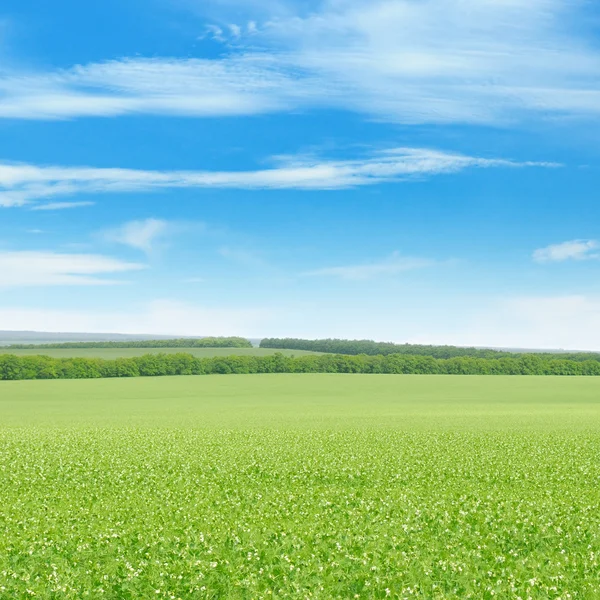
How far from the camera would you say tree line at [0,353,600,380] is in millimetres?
112438

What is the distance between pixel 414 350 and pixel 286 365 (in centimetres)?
3383

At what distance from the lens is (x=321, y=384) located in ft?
332

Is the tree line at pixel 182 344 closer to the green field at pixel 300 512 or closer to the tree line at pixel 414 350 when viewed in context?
the tree line at pixel 414 350

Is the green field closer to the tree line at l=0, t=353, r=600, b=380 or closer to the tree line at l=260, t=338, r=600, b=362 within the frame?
the tree line at l=0, t=353, r=600, b=380

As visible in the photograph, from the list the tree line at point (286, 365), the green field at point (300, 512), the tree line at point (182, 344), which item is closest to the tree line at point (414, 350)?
the tree line at point (286, 365)

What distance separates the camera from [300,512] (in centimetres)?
1744

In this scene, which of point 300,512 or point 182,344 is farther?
point 182,344

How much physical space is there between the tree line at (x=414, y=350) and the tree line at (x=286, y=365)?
3.98 metres

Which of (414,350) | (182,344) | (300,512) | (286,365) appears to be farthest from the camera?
(182,344)

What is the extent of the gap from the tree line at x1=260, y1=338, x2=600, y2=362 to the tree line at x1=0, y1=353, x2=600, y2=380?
→ 398cm

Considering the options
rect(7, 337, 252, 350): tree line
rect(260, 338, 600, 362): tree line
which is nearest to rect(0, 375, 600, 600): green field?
rect(260, 338, 600, 362): tree line

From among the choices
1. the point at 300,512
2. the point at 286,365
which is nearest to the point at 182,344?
the point at 286,365

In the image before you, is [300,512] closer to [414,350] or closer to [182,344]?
[414,350]

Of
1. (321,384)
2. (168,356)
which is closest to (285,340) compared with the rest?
(168,356)
